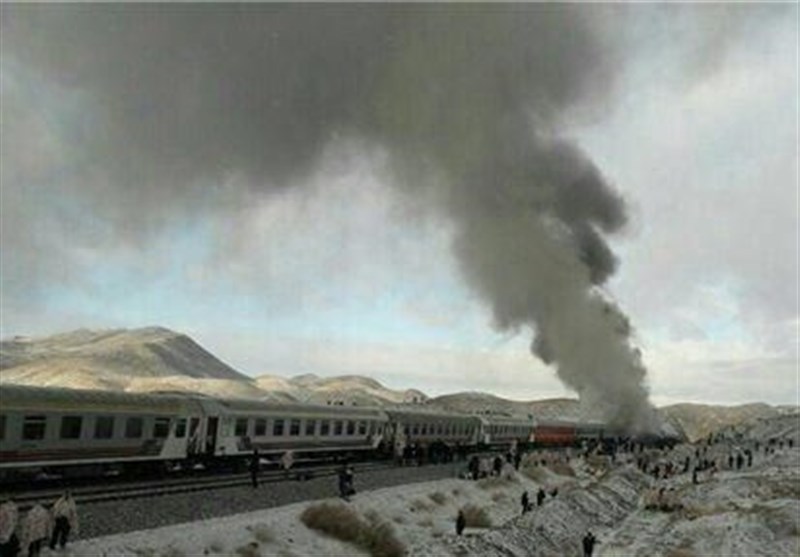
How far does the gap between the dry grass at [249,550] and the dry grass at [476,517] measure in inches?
427

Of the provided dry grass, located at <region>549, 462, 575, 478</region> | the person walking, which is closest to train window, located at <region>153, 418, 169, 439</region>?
the person walking

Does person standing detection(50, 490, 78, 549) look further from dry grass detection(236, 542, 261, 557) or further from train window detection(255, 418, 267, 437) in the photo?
train window detection(255, 418, 267, 437)

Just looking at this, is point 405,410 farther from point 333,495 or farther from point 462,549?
point 462,549

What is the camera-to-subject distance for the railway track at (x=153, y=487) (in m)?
21.8

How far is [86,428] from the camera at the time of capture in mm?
26281

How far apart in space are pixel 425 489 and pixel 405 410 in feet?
55.5

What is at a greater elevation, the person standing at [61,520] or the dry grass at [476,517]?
the person standing at [61,520]

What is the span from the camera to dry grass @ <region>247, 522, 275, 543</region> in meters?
21.3

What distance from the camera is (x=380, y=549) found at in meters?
23.2

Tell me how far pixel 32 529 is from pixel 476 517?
16731 mm

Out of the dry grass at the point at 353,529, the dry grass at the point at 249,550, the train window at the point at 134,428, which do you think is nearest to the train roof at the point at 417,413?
the train window at the point at 134,428

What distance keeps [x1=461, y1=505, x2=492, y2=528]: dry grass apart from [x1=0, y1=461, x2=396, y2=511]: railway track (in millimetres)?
5891

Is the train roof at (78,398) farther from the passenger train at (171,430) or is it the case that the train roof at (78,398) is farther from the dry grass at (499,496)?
the dry grass at (499,496)

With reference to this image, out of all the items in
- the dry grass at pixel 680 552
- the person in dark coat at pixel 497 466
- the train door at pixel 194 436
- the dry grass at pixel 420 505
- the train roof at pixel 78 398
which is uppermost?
the train roof at pixel 78 398
